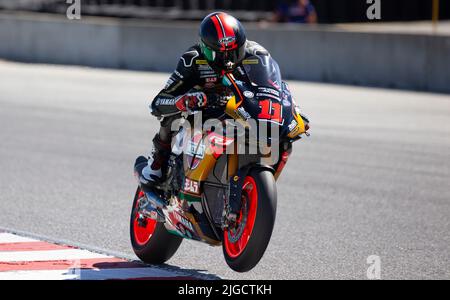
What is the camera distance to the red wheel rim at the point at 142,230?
7.54 m

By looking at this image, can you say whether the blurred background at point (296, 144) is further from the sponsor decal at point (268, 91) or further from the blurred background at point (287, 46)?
the sponsor decal at point (268, 91)

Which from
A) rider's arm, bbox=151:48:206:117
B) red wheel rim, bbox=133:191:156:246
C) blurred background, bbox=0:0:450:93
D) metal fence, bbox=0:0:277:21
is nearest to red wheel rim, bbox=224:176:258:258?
rider's arm, bbox=151:48:206:117

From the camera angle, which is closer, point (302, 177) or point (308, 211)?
point (308, 211)

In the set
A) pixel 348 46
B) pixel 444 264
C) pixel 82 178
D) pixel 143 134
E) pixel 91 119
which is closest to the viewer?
pixel 444 264

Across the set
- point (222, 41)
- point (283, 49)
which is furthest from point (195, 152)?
point (283, 49)

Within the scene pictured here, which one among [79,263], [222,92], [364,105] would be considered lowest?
[364,105]

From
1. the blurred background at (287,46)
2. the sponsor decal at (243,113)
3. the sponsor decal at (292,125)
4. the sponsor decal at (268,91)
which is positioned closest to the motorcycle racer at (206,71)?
the sponsor decal at (268,91)

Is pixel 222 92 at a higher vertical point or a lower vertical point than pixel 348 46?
higher

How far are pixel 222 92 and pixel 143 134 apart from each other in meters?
8.08

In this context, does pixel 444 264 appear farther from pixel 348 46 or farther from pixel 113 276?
pixel 348 46

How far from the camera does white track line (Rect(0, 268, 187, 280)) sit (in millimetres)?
6793

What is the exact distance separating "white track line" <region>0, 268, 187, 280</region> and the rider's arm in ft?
3.45


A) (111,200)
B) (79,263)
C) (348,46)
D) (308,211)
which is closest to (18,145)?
(111,200)

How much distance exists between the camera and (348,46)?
71.8ft
